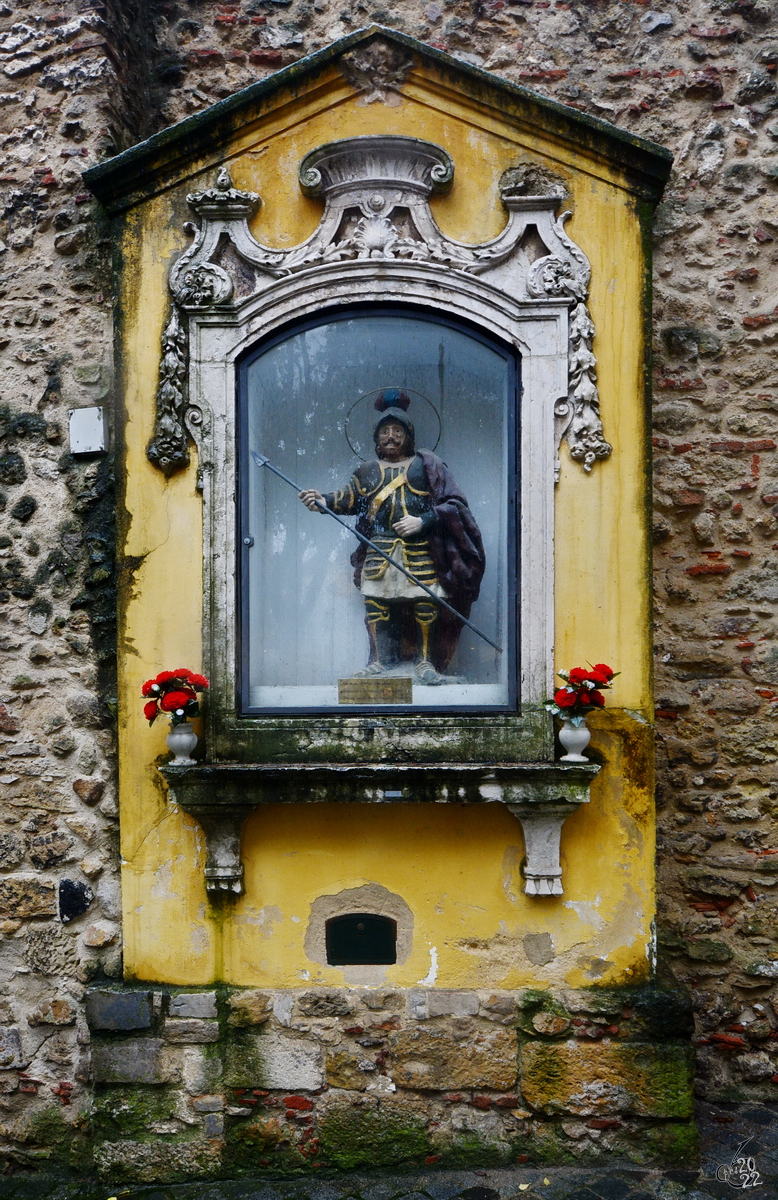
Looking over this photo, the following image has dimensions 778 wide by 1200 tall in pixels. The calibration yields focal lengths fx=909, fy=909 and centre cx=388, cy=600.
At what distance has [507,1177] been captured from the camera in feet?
11.6

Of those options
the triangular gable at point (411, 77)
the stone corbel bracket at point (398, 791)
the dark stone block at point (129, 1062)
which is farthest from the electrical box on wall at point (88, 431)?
the dark stone block at point (129, 1062)

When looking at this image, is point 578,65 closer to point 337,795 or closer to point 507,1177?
point 337,795

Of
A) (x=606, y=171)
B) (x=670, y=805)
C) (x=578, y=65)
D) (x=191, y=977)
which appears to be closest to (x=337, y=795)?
(x=191, y=977)

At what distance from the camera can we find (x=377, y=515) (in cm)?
388

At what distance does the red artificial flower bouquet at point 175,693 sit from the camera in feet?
11.6

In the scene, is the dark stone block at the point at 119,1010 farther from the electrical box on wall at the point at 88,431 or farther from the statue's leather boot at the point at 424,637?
the electrical box on wall at the point at 88,431

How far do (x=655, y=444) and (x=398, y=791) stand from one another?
90.7 inches

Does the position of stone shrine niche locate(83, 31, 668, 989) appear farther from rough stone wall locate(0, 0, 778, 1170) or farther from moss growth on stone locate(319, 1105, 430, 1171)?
moss growth on stone locate(319, 1105, 430, 1171)

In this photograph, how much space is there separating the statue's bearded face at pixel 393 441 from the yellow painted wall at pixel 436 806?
0.69 m

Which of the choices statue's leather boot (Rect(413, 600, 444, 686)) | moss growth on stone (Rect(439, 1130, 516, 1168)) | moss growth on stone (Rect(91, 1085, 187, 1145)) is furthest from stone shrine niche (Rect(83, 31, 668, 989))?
moss growth on stone (Rect(439, 1130, 516, 1168))

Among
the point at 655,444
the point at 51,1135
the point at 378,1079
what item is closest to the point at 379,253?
the point at 655,444

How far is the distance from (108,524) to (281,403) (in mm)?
960

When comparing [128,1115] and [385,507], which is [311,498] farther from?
[128,1115]

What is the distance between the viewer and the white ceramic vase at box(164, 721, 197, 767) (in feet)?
11.9
